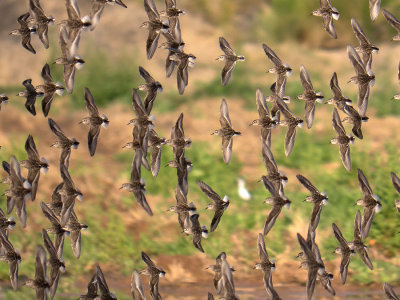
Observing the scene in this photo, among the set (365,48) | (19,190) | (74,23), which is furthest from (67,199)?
(365,48)

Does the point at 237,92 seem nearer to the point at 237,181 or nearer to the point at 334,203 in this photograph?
the point at 237,181

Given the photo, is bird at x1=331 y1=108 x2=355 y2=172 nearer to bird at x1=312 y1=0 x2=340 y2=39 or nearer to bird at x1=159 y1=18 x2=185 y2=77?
bird at x1=312 y1=0 x2=340 y2=39

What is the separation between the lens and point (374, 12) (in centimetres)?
395

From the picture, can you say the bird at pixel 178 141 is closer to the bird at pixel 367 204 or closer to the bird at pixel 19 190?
the bird at pixel 19 190

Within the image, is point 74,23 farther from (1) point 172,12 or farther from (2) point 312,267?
(2) point 312,267

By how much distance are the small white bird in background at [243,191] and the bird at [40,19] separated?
470 cm

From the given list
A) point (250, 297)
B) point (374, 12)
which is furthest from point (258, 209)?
point (374, 12)

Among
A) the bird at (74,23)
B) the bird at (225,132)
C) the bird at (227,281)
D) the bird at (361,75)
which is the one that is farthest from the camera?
the bird at (225,132)

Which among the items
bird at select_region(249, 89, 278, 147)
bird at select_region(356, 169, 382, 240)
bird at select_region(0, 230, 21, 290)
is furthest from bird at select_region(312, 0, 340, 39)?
bird at select_region(0, 230, 21, 290)

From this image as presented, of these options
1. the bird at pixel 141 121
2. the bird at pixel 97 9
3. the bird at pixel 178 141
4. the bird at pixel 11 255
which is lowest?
the bird at pixel 11 255

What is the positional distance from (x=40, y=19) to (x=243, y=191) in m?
4.87

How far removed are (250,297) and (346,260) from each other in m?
2.10

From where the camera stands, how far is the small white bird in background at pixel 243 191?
8.54 m

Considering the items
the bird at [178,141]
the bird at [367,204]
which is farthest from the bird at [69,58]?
the bird at [367,204]
